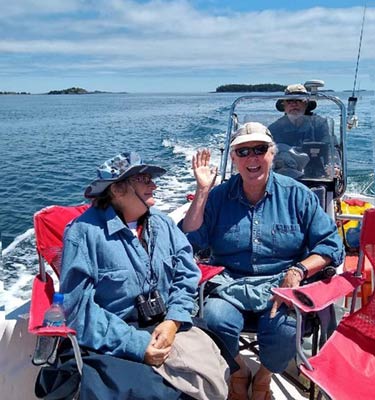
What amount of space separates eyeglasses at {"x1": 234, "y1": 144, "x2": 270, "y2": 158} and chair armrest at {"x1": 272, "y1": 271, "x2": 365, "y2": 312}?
0.60m

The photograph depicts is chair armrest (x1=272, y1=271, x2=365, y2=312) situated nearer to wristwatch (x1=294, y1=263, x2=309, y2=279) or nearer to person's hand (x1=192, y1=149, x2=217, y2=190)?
wristwatch (x1=294, y1=263, x2=309, y2=279)

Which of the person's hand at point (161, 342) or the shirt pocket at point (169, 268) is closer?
the person's hand at point (161, 342)

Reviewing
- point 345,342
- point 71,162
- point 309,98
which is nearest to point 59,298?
point 345,342

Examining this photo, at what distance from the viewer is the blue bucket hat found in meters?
1.99

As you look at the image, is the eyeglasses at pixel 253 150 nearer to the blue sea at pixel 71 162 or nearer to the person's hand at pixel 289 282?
the person's hand at pixel 289 282

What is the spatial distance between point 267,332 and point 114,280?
690mm

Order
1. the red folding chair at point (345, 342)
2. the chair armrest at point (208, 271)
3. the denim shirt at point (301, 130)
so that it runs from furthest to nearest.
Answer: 1. the denim shirt at point (301, 130)
2. the chair armrest at point (208, 271)
3. the red folding chair at point (345, 342)

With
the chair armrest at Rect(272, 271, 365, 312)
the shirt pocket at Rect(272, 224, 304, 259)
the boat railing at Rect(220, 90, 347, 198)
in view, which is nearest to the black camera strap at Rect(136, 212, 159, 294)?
the chair armrest at Rect(272, 271, 365, 312)

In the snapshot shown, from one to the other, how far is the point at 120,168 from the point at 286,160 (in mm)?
2057

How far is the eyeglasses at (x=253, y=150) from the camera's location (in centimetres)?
235

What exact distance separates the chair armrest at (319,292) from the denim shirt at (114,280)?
1.25 ft

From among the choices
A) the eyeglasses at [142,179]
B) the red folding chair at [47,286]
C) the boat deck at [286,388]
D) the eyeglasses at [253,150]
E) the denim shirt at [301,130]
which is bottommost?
the boat deck at [286,388]

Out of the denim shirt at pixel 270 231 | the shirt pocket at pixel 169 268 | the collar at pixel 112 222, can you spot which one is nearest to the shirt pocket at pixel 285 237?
the denim shirt at pixel 270 231

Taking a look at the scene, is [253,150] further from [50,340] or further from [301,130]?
[301,130]
